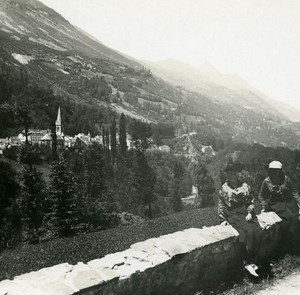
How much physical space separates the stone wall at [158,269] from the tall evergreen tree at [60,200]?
33.9m

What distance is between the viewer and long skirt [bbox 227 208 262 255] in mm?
6930

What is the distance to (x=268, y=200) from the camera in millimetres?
8586

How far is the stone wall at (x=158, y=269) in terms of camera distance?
4.25 meters

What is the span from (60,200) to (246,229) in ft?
114

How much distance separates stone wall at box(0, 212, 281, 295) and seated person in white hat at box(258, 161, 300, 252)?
2.25 ft

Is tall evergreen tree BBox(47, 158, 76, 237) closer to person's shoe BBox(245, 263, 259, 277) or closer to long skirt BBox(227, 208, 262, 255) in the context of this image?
long skirt BBox(227, 208, 262, 255)

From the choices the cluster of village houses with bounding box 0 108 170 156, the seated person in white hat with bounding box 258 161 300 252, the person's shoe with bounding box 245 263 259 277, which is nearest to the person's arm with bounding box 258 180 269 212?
the seated person in white hat with bounding box 258 161 300 252

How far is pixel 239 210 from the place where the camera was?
293 inches

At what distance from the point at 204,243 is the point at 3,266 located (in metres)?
18.8

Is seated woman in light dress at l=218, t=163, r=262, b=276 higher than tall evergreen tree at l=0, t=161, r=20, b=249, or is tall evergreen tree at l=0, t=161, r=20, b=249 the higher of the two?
seated woman in light dress at l=218, t=163, r=262, b=276

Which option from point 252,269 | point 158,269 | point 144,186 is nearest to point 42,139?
point 144,186

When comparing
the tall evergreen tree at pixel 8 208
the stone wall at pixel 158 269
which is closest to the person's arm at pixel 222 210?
the stone wall at pixel 158 269

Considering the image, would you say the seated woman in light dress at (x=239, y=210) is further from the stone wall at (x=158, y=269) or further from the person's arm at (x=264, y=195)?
the person's arm at (x=264, y=195)

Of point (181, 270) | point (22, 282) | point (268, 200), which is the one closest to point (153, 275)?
point (181, 270)
